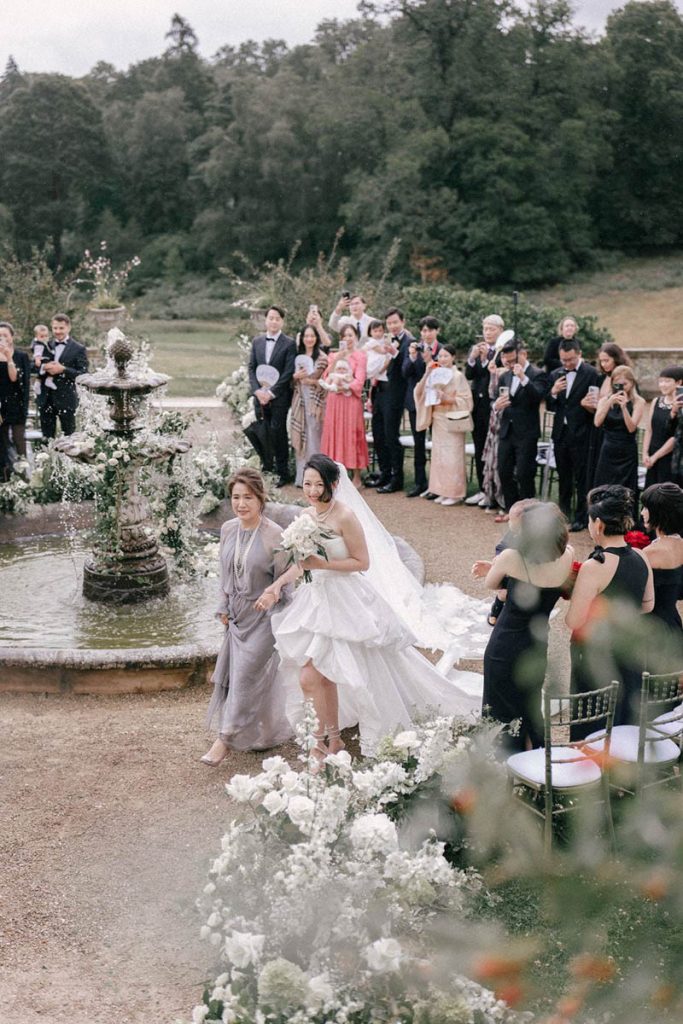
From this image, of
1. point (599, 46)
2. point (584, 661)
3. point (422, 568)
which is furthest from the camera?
point (599, 46)

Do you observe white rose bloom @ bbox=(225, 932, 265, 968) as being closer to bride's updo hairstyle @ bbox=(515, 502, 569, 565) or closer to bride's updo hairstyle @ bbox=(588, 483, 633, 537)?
bride's updo hairstyle @ bbox=(515, 502, 569, 565)

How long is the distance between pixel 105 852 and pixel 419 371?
801 cm

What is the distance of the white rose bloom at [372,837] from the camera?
3.26 m

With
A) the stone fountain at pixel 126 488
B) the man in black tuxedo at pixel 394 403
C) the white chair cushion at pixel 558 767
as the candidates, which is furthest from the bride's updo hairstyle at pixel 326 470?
the man in black tuxedo at pixel 394 403

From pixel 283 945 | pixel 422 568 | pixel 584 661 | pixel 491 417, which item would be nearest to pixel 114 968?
pixel 283 945

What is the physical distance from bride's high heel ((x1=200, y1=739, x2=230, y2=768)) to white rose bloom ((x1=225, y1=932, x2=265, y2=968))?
263cm

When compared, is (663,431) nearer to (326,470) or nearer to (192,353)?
(326,470)

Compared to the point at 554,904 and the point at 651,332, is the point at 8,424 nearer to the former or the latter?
the point at 554,904

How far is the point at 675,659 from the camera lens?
138 centimetres

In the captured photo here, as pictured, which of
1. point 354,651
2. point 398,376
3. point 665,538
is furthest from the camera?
point 398,376

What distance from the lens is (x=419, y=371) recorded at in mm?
12039

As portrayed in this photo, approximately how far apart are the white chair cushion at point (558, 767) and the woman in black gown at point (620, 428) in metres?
5.20

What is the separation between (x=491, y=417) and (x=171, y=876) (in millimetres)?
7218

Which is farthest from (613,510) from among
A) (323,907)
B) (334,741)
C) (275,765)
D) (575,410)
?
(575,410)
